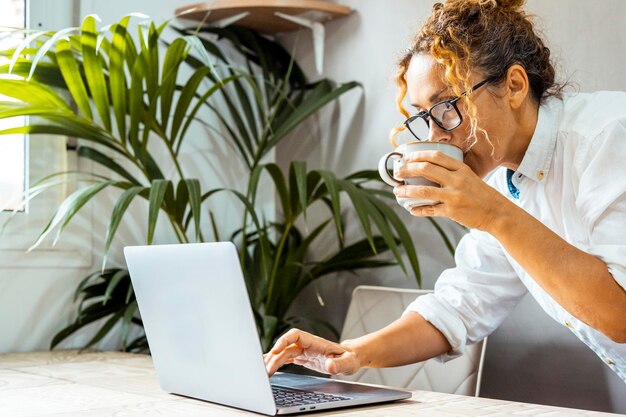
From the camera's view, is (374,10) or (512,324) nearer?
(512,324)

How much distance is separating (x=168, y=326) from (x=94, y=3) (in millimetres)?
1358

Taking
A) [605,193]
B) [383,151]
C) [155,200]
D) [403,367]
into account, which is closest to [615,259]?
[605,193]

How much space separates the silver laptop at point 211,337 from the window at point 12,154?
40.6 inches

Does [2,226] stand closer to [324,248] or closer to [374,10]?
[324,248]

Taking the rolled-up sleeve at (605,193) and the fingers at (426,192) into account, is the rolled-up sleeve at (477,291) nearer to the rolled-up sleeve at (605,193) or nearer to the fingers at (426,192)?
the rolled-up sleeve at (605,193)

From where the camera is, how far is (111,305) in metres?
2.23

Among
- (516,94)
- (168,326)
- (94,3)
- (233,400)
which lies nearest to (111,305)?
(94,3)

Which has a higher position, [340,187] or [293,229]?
[340,187]

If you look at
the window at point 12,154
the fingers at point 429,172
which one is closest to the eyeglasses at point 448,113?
the fingers at point 429,172

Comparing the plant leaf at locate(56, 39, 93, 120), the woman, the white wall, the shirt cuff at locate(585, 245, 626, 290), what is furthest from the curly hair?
the plant leaf at locate(56, 39, 93, 120)

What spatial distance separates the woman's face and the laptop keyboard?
0.48 metres

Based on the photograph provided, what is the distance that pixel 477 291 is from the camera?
1.72 m

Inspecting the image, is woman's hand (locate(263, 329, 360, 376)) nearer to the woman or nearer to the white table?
the woman

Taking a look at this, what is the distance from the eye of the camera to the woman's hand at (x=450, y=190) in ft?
3.84
